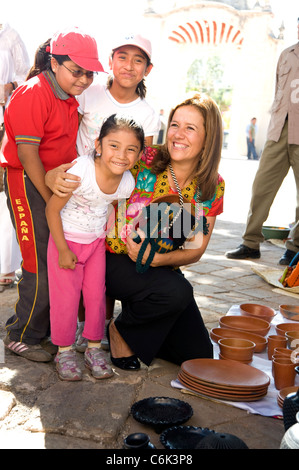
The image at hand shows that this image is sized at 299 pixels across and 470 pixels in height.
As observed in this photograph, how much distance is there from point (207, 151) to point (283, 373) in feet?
3.62

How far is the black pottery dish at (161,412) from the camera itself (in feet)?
6.77

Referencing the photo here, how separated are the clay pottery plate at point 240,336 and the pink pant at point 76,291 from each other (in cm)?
66

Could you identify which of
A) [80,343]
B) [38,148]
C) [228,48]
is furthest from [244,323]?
[228,48]

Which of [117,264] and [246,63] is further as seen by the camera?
[246,63]

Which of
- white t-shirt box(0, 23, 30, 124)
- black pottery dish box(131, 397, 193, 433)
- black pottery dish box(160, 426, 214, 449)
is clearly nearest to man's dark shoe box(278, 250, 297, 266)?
white t-shirt box(0, 23, 30, 124)

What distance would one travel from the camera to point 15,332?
275cm

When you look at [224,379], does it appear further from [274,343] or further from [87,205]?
[87,205]

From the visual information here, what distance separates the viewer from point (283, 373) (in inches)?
99.1

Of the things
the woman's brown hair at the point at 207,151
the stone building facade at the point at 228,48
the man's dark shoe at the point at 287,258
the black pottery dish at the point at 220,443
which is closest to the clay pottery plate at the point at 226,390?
the black pottery dish at the point at 220,443

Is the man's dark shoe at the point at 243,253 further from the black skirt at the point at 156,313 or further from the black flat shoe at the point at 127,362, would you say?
the black flat shoe at the point at 127,362

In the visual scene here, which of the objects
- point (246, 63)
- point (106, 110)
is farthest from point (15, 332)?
point (246, 63)

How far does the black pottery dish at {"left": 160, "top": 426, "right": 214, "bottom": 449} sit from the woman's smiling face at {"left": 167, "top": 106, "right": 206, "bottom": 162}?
1.29 m
